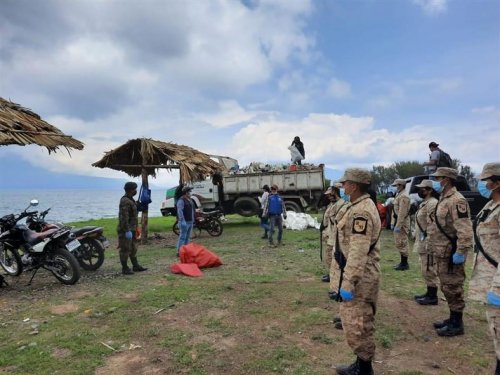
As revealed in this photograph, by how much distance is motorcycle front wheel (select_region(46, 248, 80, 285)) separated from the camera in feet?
22.0

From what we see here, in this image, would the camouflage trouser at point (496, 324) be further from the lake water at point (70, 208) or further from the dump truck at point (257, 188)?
the dump truck at point (257, 188)

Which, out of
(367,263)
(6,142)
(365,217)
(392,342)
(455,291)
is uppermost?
(6,142)

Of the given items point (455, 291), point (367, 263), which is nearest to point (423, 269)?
point (455, 291)

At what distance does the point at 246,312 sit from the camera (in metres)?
5.20

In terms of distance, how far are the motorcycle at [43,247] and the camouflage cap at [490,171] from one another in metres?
6.25

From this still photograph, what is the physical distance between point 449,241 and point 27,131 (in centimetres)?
682

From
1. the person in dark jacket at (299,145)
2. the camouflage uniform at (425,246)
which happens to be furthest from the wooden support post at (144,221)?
the camouflage uniform at (425,246)

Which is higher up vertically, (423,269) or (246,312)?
(423,269)

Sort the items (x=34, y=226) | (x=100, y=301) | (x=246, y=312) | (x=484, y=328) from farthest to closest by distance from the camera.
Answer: (x=34, y=226), (x=100, y=301), (x=246, y=312), (x=484, y=328)

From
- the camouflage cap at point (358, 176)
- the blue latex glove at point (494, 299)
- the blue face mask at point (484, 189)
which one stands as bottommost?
the blue latex glove at point (494, 299)

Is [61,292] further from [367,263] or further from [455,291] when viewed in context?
[455,291]

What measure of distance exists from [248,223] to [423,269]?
39.4 ft

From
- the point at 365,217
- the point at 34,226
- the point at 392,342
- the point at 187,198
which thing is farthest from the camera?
the point at 187,198

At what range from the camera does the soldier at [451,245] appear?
→ 14.1 feet
